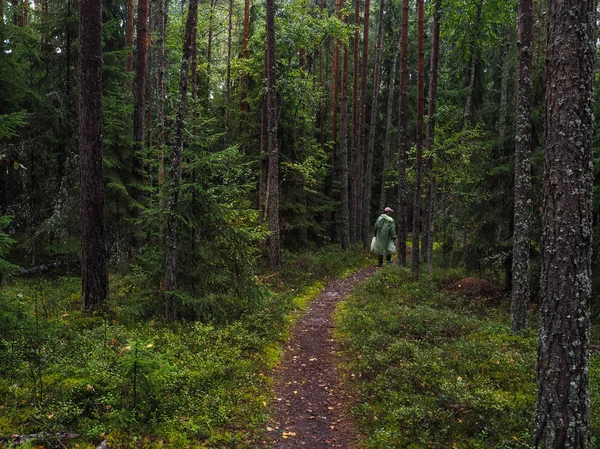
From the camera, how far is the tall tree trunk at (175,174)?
8.46 metres

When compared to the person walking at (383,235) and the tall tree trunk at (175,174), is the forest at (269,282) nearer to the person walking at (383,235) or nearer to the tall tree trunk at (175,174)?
the tall tree trunk at (175,174)

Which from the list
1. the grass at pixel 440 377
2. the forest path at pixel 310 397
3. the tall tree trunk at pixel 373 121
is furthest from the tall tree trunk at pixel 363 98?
the forest path at pixel 310 397

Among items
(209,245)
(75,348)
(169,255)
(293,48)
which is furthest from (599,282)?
(293,48)

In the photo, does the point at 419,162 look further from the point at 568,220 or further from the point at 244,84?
the point at 568,220

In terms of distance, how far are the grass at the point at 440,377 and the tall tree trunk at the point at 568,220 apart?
67 centimetres

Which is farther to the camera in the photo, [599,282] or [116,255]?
[116,255]

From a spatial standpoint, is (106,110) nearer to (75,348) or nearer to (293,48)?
(293,48)

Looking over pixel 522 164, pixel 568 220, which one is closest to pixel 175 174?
pixel 568 220

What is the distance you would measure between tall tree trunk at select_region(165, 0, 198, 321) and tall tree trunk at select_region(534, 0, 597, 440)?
20.8 feet

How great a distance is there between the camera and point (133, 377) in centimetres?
538

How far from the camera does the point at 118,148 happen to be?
1558 cm

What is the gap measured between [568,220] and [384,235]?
→ 15.1 metres

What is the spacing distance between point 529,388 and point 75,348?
23.3ft

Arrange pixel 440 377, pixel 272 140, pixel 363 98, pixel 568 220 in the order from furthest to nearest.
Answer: pixel 363 98 → pixel 272 140 → pixel 440 377 → pixel 568 220
